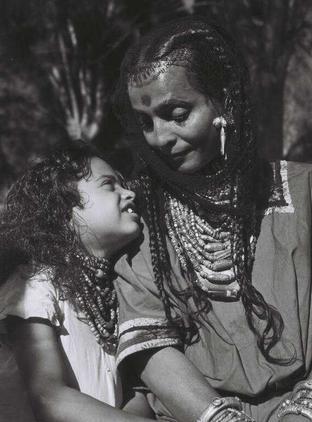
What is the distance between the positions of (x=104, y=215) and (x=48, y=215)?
247mm

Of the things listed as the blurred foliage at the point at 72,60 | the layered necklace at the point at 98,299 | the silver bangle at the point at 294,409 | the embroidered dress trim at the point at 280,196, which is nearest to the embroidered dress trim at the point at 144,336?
the layered necklace at the point at 98,299

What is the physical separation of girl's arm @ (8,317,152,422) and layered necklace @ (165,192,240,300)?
499 millimetres

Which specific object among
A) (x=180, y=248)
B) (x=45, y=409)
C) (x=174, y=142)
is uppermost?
(x=174, y=142)

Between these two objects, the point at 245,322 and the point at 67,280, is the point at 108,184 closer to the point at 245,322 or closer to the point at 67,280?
the point at 67,280

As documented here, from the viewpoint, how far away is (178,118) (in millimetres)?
2830

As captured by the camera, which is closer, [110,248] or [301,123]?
[110,248]

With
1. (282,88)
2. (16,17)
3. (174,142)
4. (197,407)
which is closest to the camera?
(197,407)

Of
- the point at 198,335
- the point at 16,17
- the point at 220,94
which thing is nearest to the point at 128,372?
the point at 198,335

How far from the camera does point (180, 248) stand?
299 cm

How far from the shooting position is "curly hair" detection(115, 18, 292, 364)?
2832 millimetres

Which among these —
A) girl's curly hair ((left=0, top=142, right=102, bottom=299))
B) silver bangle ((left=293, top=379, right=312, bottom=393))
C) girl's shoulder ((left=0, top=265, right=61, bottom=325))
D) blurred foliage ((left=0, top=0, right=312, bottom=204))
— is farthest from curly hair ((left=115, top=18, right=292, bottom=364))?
blurred foliage ((left=0, top=0, right=312, bottom=204))

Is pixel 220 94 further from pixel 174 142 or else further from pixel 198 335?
pixel 198 335

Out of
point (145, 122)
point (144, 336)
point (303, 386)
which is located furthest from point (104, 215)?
point (303, 386)

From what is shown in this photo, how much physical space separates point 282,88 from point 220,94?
429 centimetres
